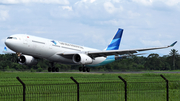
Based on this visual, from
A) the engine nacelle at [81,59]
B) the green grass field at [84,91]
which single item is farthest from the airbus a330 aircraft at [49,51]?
the green grass field at [84,91]

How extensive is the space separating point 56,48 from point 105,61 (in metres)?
13.4

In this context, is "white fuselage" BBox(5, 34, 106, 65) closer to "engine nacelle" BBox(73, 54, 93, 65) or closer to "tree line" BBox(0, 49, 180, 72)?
"engine nacelle" BBox(73, 54, 93, 65)

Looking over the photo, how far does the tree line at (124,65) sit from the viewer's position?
54969 millimetres

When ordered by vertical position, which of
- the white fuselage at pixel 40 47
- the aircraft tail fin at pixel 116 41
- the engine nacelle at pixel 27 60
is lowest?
the engine nacelle at pixel 27 60

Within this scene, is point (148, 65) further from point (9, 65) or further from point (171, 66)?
point (9, 65)

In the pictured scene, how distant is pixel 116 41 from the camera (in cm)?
5191

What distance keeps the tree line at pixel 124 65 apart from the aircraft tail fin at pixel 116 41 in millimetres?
5220

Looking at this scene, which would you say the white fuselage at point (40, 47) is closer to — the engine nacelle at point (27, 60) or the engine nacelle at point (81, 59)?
the engine nacelle at point (81, 59)

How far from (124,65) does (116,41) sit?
6.20m

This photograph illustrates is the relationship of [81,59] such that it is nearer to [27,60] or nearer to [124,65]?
[27,60]

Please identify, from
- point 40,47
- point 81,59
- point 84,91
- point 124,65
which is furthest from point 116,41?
point 84,91

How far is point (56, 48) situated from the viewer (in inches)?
1590

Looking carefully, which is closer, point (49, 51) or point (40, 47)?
point (40, 47)

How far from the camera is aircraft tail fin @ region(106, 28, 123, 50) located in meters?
51.3
